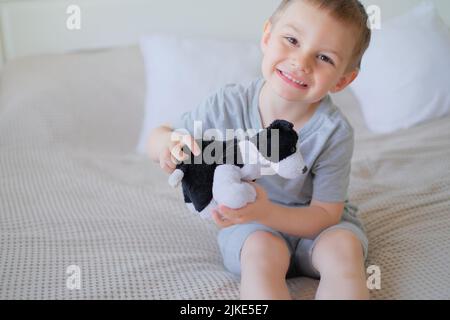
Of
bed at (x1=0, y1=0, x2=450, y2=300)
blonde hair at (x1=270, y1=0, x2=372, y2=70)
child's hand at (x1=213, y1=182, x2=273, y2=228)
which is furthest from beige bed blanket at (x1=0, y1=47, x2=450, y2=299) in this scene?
blonde hair at (x1=270, y1=0, x2=372, y2=70)

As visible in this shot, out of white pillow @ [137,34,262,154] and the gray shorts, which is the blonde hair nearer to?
the gray shorts

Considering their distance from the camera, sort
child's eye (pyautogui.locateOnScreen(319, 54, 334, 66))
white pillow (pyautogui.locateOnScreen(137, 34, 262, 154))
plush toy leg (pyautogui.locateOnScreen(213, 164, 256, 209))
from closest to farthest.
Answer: plush toy leg (pyautogui.locateOnScreen(213, 164, 256, 209)) < child's eye (pyautogui.locateOnScreen(319, 54, 334, 66)) < white pillow (pyautogui.locateOnScreen(137, 34, 262, 154))

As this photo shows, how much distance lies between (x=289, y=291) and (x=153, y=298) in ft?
0.74

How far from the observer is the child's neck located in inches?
38.9

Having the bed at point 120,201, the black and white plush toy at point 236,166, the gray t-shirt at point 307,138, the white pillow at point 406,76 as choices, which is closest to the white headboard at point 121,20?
the bed at point 120,201

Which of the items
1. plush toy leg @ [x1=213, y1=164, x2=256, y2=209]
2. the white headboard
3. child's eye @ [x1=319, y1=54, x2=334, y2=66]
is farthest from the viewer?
the white headboard

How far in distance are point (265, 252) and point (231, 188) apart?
0.47 ft

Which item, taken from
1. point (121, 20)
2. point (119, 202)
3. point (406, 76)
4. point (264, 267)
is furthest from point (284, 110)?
point (121, 20)

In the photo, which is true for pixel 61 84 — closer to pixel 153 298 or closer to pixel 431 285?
pixel 153 298

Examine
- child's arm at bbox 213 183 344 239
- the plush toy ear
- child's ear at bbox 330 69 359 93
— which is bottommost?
child's arm at bbox 213 183 344 239

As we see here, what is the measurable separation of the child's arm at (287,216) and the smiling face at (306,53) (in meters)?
0.19

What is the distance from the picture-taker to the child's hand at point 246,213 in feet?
2.65

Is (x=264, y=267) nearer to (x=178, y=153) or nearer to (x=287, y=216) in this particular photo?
(x=287, y=216)
